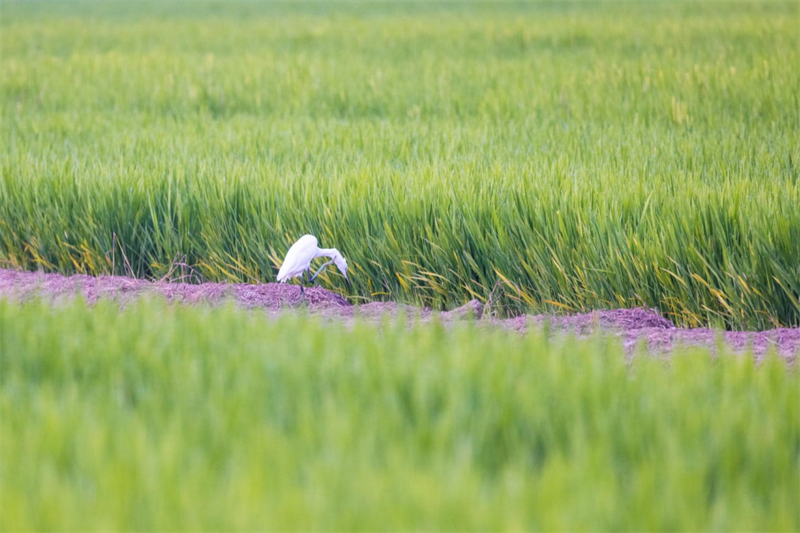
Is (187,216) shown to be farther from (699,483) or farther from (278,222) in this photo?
(699,483)

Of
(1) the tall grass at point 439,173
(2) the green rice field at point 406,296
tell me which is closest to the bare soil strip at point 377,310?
(2) the green rice field at point 406,296

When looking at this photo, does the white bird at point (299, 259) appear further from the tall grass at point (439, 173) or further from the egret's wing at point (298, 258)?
the tall grass at point (439, 173)

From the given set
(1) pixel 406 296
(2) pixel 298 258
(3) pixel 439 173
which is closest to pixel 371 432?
(2) pixel 298 258

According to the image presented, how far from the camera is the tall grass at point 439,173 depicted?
294 cm

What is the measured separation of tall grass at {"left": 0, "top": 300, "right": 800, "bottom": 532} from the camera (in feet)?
3.84

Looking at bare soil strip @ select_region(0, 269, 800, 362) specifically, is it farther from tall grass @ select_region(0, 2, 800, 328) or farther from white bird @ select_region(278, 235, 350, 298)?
tall grass @ select_region(0, 2, 800, 328)

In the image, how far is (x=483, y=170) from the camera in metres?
3.91

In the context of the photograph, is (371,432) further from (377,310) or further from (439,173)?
(439,173)

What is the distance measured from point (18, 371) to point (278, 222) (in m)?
1.58

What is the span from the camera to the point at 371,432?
138 centimetres

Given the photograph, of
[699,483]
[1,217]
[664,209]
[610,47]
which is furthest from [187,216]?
[610,47]

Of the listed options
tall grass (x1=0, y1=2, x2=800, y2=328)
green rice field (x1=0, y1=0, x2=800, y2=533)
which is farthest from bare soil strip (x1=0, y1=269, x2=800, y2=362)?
tall grass (x1=0, y1=2, x2=800, y2=328)

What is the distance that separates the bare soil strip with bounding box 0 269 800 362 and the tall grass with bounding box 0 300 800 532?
12.0 inches

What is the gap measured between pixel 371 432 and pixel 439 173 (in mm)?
2537
